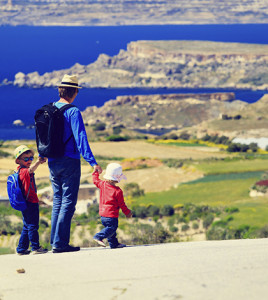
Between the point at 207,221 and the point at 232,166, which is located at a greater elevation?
the point at 232,166

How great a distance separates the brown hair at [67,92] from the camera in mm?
9719

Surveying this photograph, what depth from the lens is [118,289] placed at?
7750 millimetres

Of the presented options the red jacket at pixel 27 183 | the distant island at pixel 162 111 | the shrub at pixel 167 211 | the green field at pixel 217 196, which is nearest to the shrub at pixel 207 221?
the green field at pixel 217 196

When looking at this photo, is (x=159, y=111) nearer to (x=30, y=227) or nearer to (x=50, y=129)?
(x=30, y=227)

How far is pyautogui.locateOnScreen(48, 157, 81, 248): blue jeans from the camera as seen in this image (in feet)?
31.4

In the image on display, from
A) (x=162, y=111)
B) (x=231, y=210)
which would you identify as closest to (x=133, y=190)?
(x=231, y=210)

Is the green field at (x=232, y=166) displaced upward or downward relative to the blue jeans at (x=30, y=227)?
upward

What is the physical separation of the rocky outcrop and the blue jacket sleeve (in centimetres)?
14349

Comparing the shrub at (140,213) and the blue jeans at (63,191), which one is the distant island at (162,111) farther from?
the blue jeans at (63,191)

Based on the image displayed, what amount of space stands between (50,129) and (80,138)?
38cm

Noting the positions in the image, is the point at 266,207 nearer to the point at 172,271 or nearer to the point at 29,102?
the point at 172,271

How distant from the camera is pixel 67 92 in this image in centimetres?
974

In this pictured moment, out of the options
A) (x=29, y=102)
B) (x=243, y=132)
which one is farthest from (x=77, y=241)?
(x=29, y=102)

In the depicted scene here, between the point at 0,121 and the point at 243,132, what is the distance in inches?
3037
